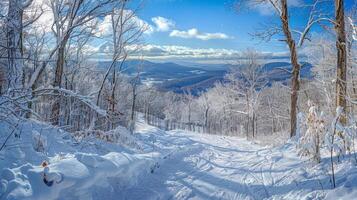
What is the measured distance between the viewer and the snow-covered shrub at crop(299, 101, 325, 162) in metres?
5.70

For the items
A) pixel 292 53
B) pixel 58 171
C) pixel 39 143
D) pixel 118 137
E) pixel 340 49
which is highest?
pixel 292 53

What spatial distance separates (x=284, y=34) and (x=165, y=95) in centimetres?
9604

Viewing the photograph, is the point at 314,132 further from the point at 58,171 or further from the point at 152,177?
the point at 58,171

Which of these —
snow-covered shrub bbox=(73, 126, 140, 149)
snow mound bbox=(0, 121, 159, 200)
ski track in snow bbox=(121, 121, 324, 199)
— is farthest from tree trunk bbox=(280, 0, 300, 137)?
snow mound bbox=(0, 121, 159, 200)

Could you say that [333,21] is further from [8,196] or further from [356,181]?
[8,196]

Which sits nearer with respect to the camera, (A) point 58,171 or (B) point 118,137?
(A) point 58,171

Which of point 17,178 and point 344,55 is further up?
point 344,55

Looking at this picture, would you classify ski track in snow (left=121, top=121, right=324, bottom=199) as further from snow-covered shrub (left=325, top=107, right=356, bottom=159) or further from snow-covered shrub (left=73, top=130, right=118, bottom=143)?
snow-covered shrub (left=73, top=130, right=118, bottom=143)

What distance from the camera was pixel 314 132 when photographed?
5.78m

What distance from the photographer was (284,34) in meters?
12.6

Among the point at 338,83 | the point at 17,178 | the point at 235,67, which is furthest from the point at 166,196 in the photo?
the point at 235,67

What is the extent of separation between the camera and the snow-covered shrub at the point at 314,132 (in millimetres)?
5696

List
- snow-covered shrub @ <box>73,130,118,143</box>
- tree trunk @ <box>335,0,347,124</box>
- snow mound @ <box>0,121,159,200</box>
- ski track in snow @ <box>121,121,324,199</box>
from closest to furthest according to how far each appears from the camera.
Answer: snow mound @ <box>0,121,159,200</box>, ski track in snow @ <box>121,121,324,199</box>, tree trunk @ <box>335,0,347,124</box>, snow-covered shrub @ <box>73,130,118,143</box>

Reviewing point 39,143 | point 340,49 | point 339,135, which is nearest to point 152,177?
point 39,143
